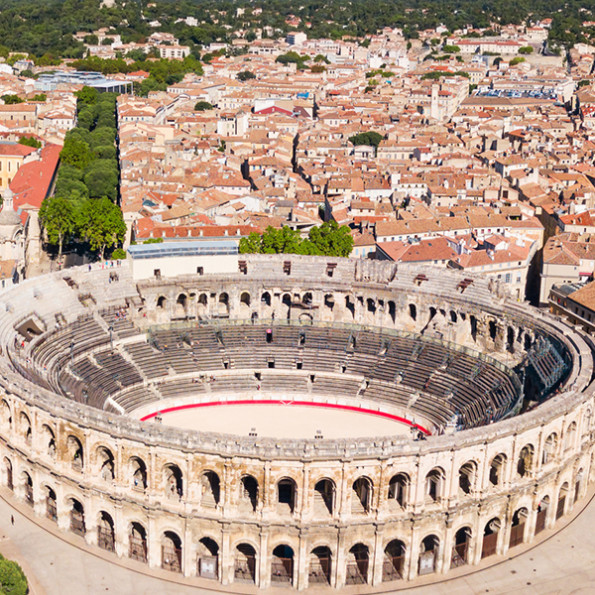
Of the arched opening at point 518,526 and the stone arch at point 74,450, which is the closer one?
the stone arch at point 74,450

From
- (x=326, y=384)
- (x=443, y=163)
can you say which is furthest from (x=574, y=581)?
(x=443, y=163)

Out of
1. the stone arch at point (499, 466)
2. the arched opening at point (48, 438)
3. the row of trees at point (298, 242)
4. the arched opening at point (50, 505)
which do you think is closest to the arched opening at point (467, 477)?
the stone arch at point (499, 466)

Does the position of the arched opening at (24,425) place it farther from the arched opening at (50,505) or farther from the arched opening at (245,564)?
the arched opening at (245,564)

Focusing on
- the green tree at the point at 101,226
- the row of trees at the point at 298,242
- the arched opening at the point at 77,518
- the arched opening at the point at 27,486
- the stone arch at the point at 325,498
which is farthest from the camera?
the green tree at the point at 101,226

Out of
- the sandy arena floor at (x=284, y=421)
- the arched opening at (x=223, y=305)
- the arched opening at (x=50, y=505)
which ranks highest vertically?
the arched opening at (x=223, y=305)

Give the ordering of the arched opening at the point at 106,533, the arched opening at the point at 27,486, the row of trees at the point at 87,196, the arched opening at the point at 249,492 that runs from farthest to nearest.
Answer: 1. the row of trees at the point at 87,196
2. the arched opening at the point at 27,486
3. the arched opening at the point at 106,533
4. the arched opening at the point at 249,492
